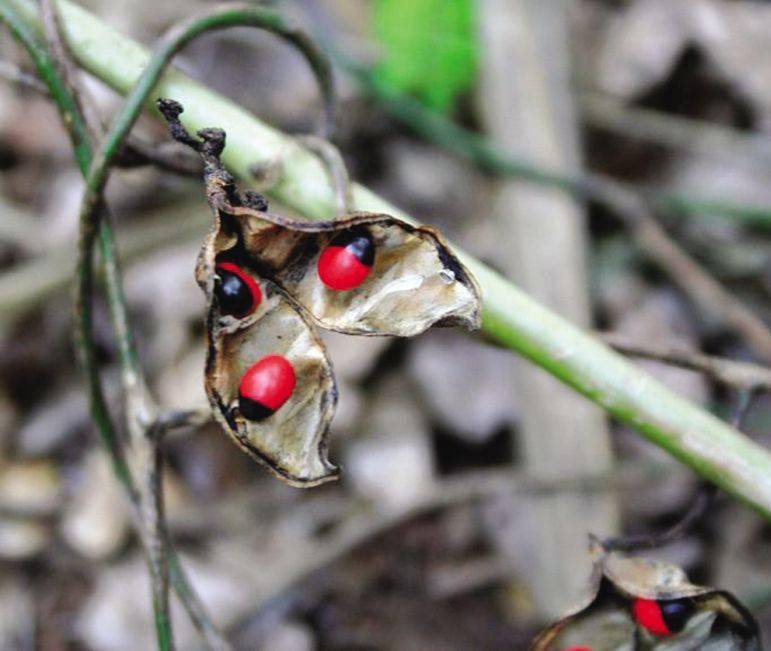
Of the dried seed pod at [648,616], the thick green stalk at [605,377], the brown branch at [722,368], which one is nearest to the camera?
the dried seed pod at [648,616]

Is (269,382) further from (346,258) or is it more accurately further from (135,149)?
(135,149)

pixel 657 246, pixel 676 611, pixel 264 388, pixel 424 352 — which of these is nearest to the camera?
pixel 264 388

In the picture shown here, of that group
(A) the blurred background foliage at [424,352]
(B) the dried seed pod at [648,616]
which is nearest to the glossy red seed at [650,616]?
(B) the dried seed pod at [648,616]

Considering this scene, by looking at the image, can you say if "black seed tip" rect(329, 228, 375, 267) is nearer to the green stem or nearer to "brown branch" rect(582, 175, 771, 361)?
the green stem

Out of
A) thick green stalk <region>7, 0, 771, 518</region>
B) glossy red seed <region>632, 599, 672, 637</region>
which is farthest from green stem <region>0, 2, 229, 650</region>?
glossy red seed <region>632, 599, 672, 637</region>

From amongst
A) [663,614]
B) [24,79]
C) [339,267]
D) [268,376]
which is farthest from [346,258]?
[24,79]

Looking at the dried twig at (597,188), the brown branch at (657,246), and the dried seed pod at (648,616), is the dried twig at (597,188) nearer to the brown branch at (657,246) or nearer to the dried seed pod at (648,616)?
the brown branch at (657,246)

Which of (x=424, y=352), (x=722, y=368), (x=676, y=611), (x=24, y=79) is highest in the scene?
(x=24, y=79)
